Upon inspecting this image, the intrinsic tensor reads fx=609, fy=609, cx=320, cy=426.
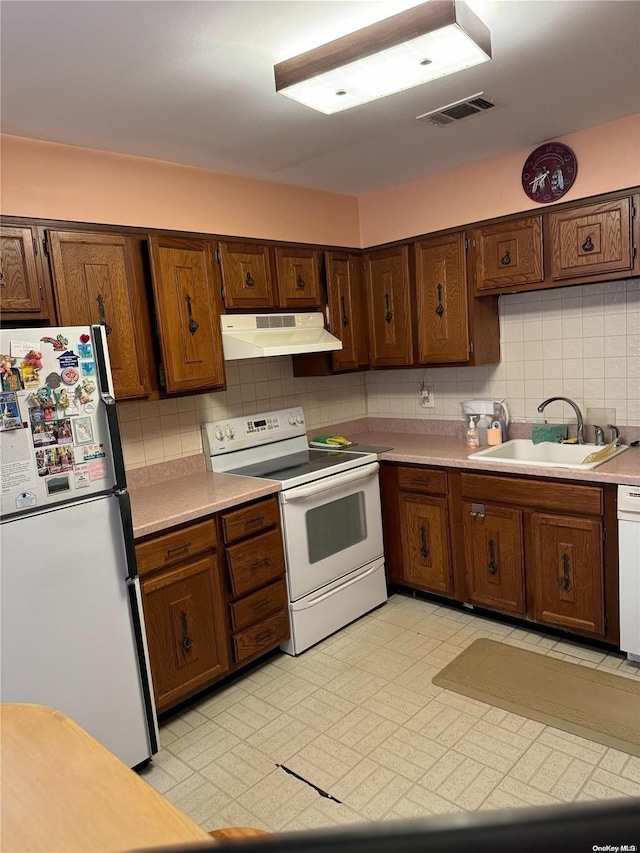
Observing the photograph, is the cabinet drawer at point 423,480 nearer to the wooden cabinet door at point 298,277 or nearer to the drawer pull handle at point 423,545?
the drawer pull handle at point 423,545

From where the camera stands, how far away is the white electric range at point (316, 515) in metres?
3.06

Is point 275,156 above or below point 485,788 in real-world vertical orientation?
above

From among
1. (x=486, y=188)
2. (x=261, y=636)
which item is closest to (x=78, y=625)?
(x=261, y=636)

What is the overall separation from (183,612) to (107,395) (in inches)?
40.8

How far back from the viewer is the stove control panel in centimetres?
332

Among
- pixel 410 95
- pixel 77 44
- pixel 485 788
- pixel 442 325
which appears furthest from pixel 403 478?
pixel 77 44

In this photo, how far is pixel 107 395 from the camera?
2146mm

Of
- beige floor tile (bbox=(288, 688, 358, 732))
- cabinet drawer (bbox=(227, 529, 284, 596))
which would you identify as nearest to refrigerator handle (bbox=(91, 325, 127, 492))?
cabinet drawer (bbox=(227, 529, 284, 596))

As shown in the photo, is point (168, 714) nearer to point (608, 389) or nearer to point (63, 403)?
point (63, 403)

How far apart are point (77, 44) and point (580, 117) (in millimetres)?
2132

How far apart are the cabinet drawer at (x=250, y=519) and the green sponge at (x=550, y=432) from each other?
151 cm

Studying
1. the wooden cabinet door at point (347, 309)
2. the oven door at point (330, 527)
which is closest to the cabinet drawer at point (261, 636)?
the oven door at point (330, 527)

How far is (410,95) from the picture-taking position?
2.32 m

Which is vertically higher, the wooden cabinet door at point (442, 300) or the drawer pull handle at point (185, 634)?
the wooden cabinet door at point (442, 300)
